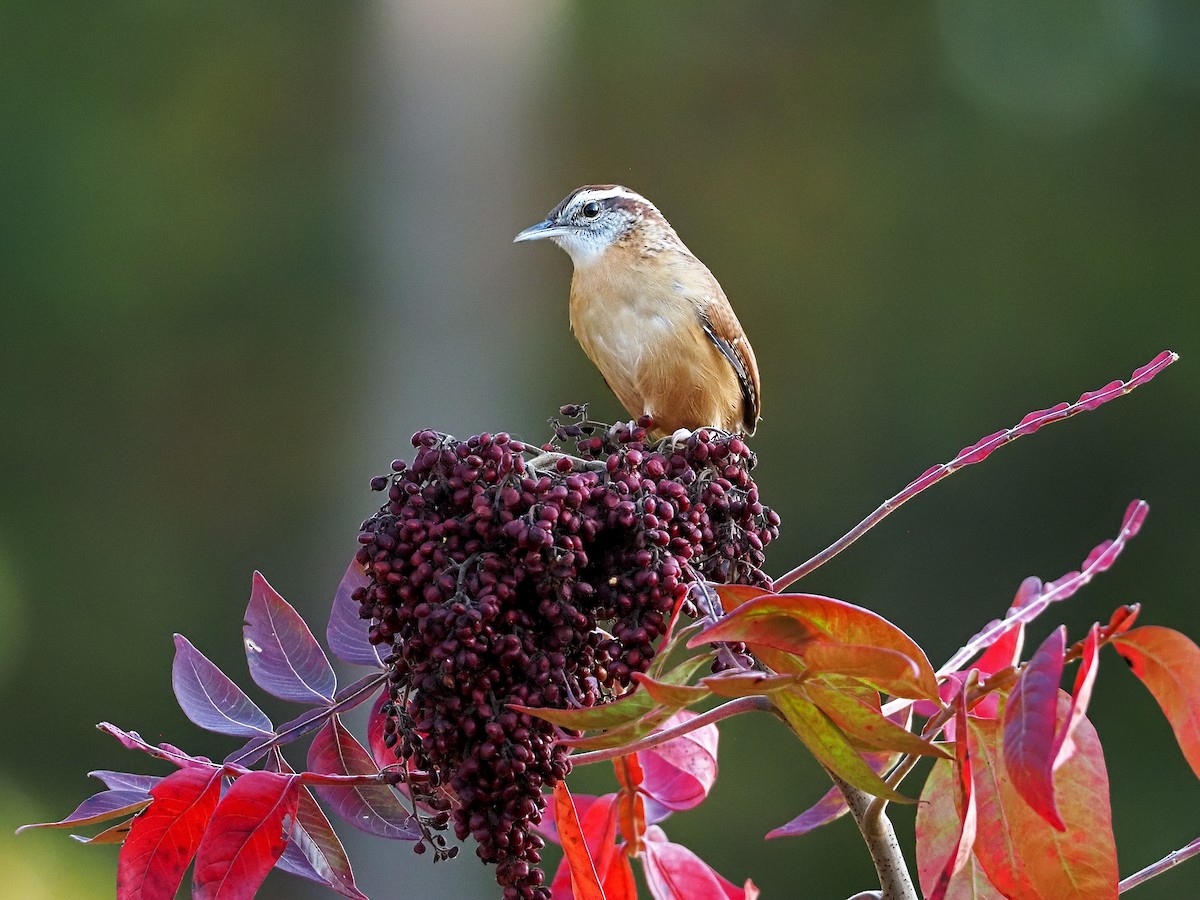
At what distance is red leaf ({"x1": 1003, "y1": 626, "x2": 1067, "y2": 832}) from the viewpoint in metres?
0.77

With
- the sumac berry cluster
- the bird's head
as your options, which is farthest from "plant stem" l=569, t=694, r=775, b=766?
the bird's head

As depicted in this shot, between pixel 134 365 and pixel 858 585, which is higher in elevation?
pixel 134 365

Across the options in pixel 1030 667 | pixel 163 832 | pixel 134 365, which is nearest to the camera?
pixel 1030 667

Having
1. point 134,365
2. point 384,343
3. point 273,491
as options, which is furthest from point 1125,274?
point 134,365

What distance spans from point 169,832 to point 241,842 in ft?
0.23

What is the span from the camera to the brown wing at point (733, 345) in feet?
7.98

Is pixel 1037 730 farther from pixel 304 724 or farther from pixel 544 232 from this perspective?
pixel 544 232

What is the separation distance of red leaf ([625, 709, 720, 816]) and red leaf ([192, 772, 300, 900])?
1.39 feet

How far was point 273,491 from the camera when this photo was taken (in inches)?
285

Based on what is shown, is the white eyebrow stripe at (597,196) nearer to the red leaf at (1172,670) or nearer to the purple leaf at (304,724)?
the purple leaf at (304,724)

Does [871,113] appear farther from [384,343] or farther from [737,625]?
[737,625]

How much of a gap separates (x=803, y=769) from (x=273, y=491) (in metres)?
2.99

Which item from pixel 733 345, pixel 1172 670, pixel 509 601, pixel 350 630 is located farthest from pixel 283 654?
pixel 733 345

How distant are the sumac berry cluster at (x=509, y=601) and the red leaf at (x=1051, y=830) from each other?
25cm
